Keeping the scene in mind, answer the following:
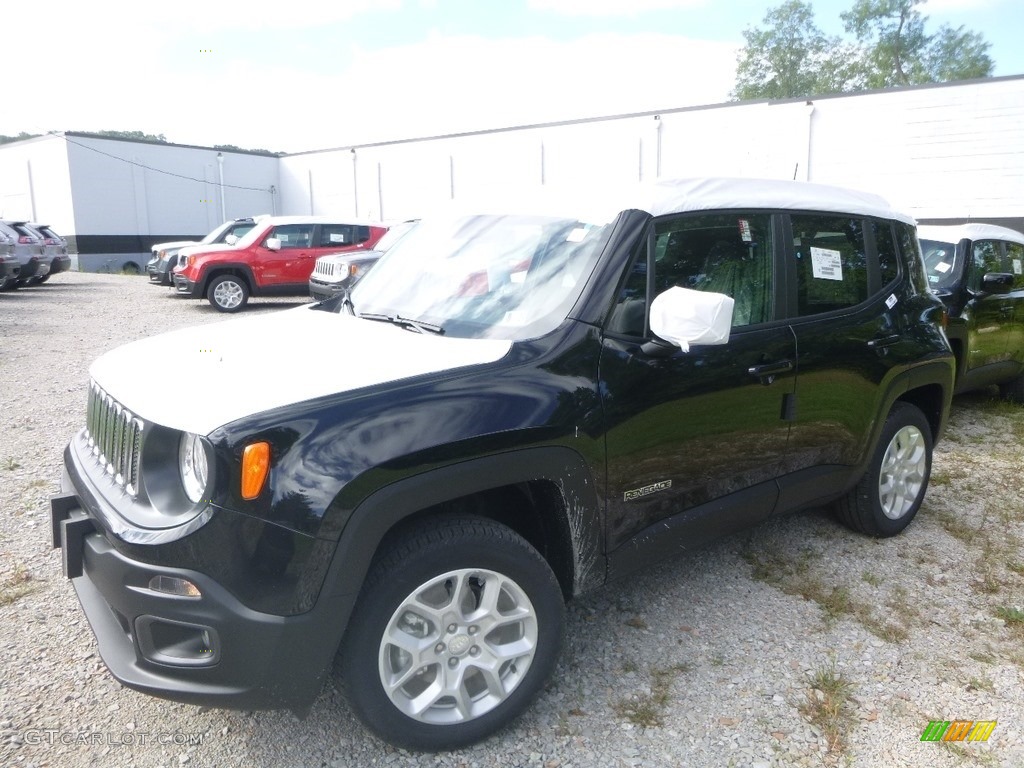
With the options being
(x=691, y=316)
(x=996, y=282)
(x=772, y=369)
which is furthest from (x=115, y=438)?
(x=996, y=282)

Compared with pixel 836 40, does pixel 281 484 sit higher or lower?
lower

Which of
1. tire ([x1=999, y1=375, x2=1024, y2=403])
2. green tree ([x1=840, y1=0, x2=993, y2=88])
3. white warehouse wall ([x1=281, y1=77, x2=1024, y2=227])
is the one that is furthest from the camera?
green tree ([x1=840, y1=0, x2=993, y2=88])

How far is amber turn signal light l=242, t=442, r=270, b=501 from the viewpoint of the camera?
221cm

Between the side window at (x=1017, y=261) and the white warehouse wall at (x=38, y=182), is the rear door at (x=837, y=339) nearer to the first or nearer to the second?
the side window at (x=1017, y=261)

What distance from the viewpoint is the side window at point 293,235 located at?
15477 mm

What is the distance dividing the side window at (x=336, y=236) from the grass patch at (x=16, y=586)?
486 inches

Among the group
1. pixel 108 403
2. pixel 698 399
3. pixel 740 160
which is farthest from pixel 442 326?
pixel 740 160

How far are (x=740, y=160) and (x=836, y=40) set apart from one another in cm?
3745

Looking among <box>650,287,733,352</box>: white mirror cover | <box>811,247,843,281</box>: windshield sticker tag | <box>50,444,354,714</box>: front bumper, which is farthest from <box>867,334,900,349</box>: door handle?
<box>50,444,354,714</box>: front bumper

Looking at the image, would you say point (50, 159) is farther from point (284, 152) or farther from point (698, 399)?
point (698, 399)

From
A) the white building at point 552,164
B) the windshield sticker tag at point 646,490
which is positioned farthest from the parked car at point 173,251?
the windshield sticker tag at point 646,490

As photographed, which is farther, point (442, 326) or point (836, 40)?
point (836, 40)

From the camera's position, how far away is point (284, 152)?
3641cm

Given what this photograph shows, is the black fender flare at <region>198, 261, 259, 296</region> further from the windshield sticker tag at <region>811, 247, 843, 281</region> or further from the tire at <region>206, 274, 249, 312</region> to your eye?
the windshield sticker tag at <region>811, 247, 843, 281</region>
